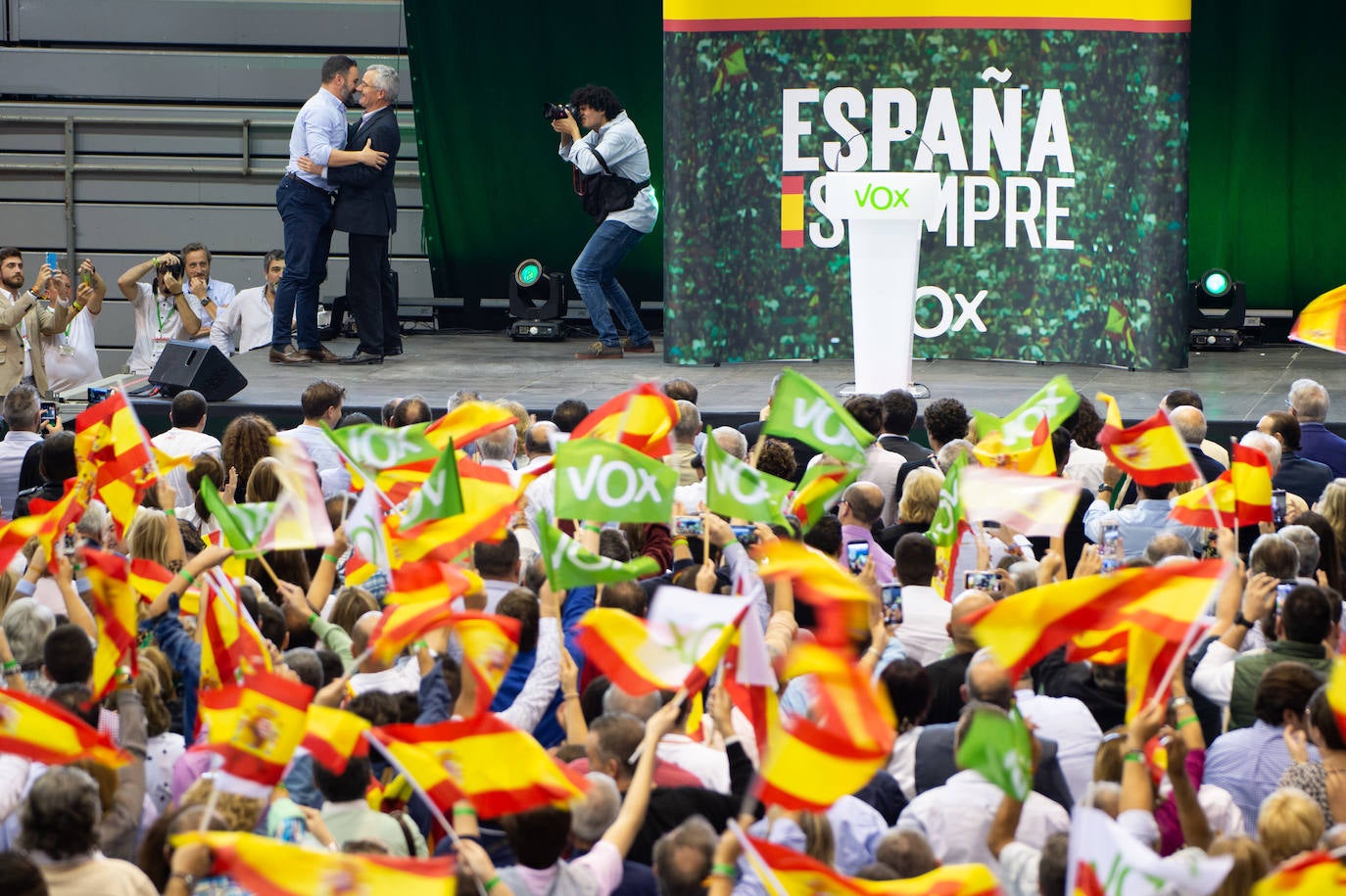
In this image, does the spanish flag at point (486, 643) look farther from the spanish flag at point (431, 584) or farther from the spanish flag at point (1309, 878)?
the spanish flag at point (1309, 878)

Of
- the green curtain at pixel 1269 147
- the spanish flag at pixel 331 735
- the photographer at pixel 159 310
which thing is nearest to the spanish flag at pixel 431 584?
the spanish flag at pixel 331 735

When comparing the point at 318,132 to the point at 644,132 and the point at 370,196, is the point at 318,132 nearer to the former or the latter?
the point at 370,196

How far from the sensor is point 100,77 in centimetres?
1432

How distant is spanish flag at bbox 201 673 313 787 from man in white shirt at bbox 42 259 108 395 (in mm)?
8252

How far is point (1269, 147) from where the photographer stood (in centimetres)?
1346

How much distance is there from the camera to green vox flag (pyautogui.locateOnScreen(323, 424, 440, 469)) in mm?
5535

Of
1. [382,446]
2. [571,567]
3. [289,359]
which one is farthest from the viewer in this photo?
[289,359]

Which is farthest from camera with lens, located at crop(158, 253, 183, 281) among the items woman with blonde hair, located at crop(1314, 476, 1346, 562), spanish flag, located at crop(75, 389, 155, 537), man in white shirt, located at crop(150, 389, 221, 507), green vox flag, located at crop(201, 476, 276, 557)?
woman with blonde hair, located at crop(1314, 476, 1346, 562)

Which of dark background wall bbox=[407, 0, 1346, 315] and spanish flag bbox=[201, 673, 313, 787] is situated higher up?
dark background wall bbox=[407, 0, 1346, 315]

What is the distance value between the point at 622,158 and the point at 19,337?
153 inches

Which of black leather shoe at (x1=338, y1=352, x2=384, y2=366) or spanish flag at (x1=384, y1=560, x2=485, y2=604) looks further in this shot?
black leather shoe at (x1=338, y1=352, x2=384, y2=366)

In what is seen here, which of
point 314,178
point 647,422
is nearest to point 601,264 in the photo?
point 314,178

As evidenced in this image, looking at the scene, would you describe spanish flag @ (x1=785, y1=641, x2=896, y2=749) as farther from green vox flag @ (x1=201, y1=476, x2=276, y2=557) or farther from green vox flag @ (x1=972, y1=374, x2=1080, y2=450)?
green vox flag @ (x1=972, y1=374, x2=1080, y2=450)

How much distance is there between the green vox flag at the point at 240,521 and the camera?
4.91 meters
